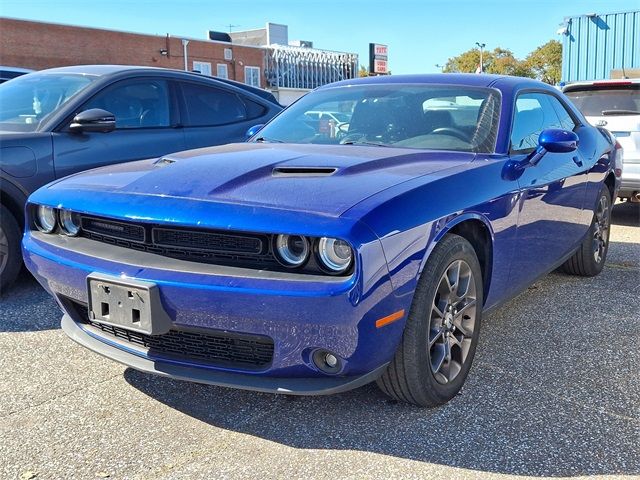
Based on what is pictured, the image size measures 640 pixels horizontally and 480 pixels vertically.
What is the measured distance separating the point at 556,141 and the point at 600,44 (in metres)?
14.8

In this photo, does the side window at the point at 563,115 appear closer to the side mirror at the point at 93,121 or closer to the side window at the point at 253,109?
the side window at the point at 253,109

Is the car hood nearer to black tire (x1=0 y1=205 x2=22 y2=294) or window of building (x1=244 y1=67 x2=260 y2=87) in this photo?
black tire (x1=0 y1=205 x2=22 y2=294)

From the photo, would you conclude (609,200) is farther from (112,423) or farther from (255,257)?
(112,423)

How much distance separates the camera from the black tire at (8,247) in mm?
4176

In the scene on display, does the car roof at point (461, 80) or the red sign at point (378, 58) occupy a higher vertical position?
the red sign at point (378, 58)

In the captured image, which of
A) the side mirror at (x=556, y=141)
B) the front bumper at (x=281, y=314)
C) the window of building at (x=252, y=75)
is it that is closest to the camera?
the front bumper at (x=281, y=314)

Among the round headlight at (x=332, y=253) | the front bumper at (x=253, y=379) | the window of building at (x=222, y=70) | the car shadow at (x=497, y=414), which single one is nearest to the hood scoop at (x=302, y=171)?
the round headlight at (x=332, y=253)

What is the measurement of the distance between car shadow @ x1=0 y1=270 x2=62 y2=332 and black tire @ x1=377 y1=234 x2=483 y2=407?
223 centimetres

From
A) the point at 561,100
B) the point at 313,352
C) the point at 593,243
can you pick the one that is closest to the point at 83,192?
the point at 313,352

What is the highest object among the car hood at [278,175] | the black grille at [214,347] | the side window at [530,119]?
the side window at [530,119]

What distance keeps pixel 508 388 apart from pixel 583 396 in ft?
1.09

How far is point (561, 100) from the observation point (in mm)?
4582

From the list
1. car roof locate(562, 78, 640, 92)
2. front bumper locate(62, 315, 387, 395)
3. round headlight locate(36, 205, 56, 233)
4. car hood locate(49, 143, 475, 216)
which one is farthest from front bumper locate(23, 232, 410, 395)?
car roof locate(562, 78, 640, 92)

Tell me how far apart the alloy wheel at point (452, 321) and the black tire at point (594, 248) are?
2174 mm
